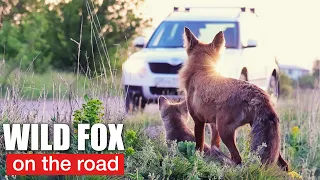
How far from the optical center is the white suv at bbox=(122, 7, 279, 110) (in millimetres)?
13219

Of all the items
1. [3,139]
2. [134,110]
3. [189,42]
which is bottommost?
[134,110]

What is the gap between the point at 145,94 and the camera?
1337cm

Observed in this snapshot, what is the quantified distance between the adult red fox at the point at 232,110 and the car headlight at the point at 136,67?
559cm

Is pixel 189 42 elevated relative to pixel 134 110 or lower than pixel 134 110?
elevated

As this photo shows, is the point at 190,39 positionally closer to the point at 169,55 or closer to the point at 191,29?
the point at 169,55

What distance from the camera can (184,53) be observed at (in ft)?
43.4

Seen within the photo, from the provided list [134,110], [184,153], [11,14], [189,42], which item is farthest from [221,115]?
[11,14]

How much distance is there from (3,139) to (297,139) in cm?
418

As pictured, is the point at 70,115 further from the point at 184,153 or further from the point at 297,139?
the point at 297,139

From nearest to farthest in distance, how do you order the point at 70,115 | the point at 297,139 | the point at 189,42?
the point at 70,115
the point at 189,42
the point at 297,139

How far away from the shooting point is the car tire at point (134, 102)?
13.1 meters

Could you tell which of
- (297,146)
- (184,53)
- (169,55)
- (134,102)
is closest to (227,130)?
(297,146)

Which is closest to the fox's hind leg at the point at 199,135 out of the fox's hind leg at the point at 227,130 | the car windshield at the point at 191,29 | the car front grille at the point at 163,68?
the fox's hind leg at the point at 227,130

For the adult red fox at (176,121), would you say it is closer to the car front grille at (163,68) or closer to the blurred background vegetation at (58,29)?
the car front grille at (163,68)
